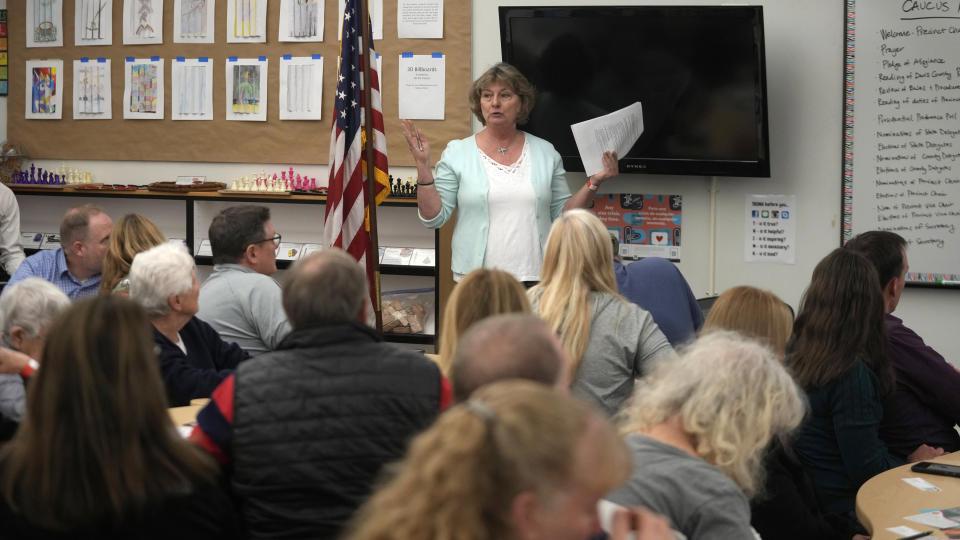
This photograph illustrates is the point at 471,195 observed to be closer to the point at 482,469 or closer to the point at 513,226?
the point at 513,226

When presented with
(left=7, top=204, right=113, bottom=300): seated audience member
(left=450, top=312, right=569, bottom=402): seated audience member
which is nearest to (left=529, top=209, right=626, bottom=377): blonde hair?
(left=450, top=312, right=569, bottom=402): seated audience member

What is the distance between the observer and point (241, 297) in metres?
3.98

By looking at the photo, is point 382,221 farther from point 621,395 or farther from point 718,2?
point 621,395

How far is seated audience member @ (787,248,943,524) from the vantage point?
333 centimetres

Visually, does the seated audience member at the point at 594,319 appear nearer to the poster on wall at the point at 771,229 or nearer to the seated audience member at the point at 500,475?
the seated audience member at the point at 500,475

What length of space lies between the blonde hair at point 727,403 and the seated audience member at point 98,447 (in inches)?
38.5

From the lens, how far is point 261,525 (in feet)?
7.66

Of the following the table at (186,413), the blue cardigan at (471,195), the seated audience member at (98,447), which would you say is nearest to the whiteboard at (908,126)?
the blue cardigan at (471,195)

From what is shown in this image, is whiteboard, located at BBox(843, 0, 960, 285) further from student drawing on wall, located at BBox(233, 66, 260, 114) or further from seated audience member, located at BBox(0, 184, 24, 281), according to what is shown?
seated audience member, located at BBox(0, 184, 24, 281)

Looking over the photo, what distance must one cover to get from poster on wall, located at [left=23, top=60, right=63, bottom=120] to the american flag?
2.89 meters

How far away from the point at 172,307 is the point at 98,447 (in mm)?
1605

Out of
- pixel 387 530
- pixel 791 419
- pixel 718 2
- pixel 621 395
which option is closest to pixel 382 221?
pixel 718 2

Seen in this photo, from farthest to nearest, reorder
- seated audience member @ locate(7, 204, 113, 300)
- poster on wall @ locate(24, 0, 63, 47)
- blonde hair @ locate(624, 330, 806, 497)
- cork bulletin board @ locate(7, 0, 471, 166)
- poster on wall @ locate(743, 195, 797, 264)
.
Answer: poster on wall @ locate(24, 0, 63, 47) < cork bulletin board @ locate(7, 0, 471, 166) < poster on wall @ locate(743, 195, 797, 264) < seated audience member @ locate(7, 204, 113, 300) < blonde hair @ locate(624, 330, 806, 497)

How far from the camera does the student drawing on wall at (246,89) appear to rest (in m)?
6.73
